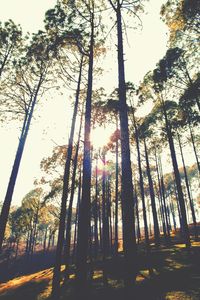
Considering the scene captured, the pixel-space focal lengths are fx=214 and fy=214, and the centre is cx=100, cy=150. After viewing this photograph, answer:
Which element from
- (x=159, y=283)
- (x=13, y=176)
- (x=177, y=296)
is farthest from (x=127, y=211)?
(x=13, y=176)

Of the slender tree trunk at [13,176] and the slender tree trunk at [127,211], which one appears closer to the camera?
the slender tree trunk at [127,211]

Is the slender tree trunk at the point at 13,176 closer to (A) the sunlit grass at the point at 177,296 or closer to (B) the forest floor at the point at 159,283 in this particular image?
(B) the forest floor at the point at 159,283

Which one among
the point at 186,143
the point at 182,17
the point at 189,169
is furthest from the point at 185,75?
the point at 189,169

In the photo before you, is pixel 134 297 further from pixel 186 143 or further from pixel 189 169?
pixel 189 169

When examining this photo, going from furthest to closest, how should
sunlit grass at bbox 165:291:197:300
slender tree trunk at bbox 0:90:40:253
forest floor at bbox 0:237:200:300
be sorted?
slender tree trunk at bbox 0:90:40:253
forest floor at bbox 0:237:200:300
sunlit grass at bbox 165:291:197:300

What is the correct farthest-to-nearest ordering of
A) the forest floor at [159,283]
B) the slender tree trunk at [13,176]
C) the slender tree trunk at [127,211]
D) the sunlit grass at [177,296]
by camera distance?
the slender tree trunk at [13,176]
the forest floor at [159,283]
the sunlit grass at [177,296]
the slender tree trunk at [127,211]

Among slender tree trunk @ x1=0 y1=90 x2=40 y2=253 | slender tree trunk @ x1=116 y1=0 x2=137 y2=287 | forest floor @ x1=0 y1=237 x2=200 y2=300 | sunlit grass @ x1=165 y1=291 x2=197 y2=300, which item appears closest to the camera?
slender tree trunk @ x1=116 y1=0 x2=137 y2=287

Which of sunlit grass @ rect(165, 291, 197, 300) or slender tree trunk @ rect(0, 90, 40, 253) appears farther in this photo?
slender tree trunk @ rect(0, 90, 40, 253)

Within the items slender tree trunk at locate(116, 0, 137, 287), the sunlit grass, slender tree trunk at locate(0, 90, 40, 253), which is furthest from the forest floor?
slender tree trunk at locate(0, 90, 40, 253)

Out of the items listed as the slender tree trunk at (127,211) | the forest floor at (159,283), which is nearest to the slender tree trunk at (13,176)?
the forest floor at (159,283)

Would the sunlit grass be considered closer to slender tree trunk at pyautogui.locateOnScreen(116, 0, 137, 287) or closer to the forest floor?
the forest floor

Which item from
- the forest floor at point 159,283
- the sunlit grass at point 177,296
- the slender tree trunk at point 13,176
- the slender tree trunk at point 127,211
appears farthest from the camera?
the slender tree trunk at point 13,176

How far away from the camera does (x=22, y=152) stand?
47.8 feet

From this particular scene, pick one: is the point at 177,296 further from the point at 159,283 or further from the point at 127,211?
the point at 127,211
